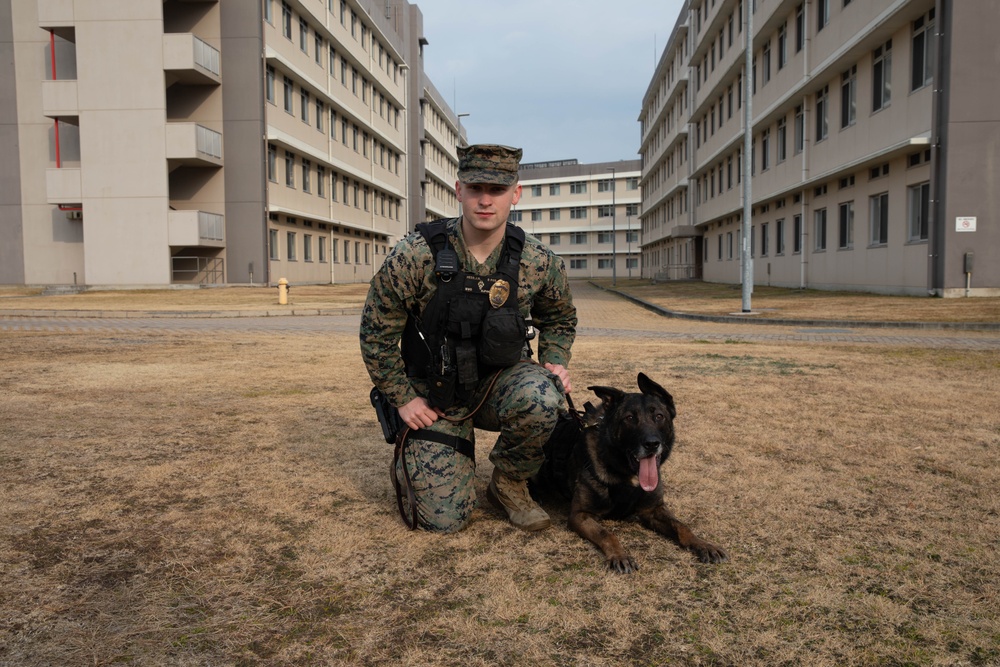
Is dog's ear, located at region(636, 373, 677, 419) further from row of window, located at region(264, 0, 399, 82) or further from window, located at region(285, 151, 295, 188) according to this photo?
window, located at region(285, 151, 295, 188)

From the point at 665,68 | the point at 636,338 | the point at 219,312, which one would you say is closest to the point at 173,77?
the point at 219,312

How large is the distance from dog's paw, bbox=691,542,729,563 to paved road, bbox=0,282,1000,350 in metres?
8.71

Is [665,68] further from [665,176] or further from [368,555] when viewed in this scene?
[368,555]

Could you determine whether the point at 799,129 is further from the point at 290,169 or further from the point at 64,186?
the point at 64,186

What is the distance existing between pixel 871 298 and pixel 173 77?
27.4 meters

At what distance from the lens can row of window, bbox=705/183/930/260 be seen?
18672 millimetres

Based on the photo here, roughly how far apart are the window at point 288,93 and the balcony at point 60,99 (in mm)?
8721

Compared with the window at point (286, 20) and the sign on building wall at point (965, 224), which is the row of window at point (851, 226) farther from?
the window at point (286, 20)

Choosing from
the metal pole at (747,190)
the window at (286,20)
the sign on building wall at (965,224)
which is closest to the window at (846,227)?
the sign on building wall at (965,224)

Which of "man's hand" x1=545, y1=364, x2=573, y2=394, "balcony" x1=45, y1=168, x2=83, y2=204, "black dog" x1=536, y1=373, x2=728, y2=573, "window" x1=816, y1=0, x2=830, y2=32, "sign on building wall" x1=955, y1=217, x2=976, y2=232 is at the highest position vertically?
"window" x1=816, y1=0, x2=830, y2=32

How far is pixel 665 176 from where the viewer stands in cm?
5800

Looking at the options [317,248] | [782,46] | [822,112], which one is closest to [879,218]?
[822,112]

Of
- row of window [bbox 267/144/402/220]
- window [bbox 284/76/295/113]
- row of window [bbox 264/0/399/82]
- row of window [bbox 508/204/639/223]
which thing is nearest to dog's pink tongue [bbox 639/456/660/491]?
row of window [bbox 267/144/402/220]

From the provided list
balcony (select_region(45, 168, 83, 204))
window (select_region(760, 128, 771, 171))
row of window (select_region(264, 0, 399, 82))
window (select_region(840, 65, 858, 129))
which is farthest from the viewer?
row of window (select_region(264, 0, 399, 82))
